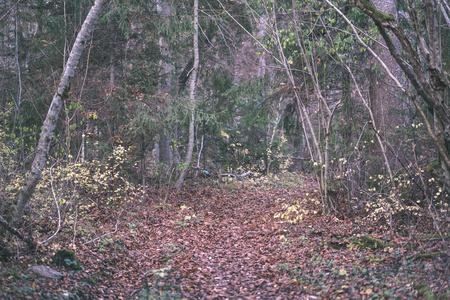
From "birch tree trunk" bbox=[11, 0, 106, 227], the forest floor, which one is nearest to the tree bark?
the forest floor

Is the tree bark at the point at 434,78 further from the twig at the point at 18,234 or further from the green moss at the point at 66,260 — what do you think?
the twig at the point at 18,234

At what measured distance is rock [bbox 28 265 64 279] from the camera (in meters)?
5.82

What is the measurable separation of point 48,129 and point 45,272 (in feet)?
7.71

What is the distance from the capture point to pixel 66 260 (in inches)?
254

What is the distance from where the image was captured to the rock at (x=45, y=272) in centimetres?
582

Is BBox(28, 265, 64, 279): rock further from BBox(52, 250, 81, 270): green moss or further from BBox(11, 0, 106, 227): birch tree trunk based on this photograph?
BBox(11, 0, 106, 227): birch tree trunk

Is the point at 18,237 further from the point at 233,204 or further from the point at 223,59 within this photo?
the point at 223,59

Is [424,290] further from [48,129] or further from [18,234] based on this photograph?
[48,129]

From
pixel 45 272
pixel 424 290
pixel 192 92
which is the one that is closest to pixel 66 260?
pixel 45 272

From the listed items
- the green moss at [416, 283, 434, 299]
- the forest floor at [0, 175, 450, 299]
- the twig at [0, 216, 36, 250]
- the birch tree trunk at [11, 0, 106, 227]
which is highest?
the birch tree trunk at [11, 0, 106, 227]

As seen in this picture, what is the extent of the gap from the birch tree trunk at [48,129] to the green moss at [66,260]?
2.83 ft

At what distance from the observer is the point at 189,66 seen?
49.7ft

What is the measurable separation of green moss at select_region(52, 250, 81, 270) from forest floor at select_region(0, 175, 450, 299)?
132 mm

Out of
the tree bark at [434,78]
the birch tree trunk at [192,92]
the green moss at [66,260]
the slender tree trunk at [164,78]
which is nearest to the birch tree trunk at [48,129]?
the green moss at [66,260]
